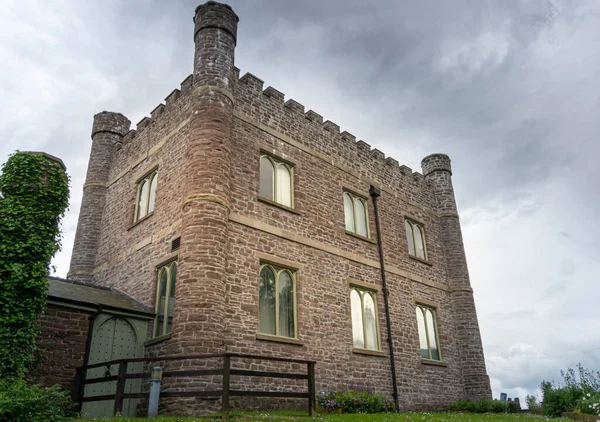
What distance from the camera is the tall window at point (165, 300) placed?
46.8ft

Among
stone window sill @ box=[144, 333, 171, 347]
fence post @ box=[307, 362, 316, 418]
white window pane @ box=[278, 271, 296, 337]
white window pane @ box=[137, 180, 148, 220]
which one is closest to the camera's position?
fence post @ box=[307, 362, 316, 418]

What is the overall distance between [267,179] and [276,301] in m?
4.10

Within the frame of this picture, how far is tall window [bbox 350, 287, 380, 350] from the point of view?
16844mm

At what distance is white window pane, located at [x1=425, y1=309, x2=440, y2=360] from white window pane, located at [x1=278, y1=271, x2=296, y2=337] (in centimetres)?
759

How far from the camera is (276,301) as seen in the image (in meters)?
14.7

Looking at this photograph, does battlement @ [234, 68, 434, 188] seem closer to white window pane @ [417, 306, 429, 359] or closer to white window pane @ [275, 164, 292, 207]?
white window pane @ [275, 164, 292, 207]

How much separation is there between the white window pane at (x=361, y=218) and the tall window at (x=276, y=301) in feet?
15.0

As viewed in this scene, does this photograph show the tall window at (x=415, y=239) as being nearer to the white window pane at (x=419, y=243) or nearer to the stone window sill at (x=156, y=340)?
the white window pane at (x=419, y=243)

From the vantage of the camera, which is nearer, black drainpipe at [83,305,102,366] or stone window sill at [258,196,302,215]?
black drainpipe at [83,305,102,366]

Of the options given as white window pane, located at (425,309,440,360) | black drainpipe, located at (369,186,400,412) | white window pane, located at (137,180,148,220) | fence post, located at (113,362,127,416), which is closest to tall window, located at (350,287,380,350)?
black drainpipe, located at (369,186,400,412)

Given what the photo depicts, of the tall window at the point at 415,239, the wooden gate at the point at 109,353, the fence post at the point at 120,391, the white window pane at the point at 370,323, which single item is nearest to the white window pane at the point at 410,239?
the tall window at the point at 415,239

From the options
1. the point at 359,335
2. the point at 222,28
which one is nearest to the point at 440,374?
the point at 359,335

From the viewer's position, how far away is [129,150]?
19969 mm

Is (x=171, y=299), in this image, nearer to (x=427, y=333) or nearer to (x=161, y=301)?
(x=161, y=301)
